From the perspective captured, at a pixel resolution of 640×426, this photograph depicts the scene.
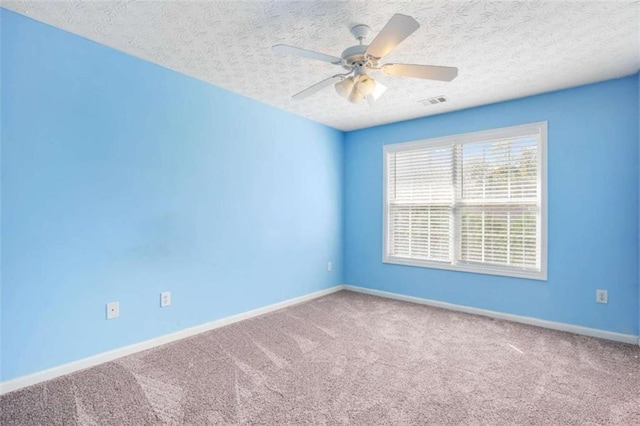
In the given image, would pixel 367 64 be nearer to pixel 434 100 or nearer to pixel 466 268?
pixel 434 100

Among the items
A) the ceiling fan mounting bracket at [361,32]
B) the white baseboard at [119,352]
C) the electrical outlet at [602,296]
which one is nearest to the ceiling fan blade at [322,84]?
the ceiling fan mounting bracket at [361,32]

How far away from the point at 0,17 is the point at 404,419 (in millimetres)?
3385

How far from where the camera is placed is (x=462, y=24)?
2145 millimetres

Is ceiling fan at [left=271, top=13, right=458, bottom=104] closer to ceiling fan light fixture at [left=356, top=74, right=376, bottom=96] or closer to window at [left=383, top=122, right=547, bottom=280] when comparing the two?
ceiling fan light fixture at [left=356, top=74, right=376, bottom=96]

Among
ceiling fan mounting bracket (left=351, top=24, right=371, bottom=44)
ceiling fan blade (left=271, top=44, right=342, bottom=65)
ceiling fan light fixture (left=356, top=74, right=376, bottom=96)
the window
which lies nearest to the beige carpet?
the window

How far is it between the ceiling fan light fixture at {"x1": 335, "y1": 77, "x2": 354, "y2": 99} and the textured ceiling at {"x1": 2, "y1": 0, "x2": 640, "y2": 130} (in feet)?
1.10

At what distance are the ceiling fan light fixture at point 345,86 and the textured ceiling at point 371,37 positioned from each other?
0.33 meters

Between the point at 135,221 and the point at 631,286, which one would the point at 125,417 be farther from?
the point at 631,286

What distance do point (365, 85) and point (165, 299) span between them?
238 cm

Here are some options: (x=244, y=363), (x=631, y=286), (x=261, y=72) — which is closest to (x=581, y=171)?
(x=631, y=286)

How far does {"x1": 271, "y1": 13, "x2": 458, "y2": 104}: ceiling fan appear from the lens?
5.86 feet

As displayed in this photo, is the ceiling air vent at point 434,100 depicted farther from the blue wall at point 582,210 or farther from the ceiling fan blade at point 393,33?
the ceiling fan blade at point 393,33

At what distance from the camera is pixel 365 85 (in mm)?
2197

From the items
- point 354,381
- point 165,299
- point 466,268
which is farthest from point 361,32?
point 466,268
